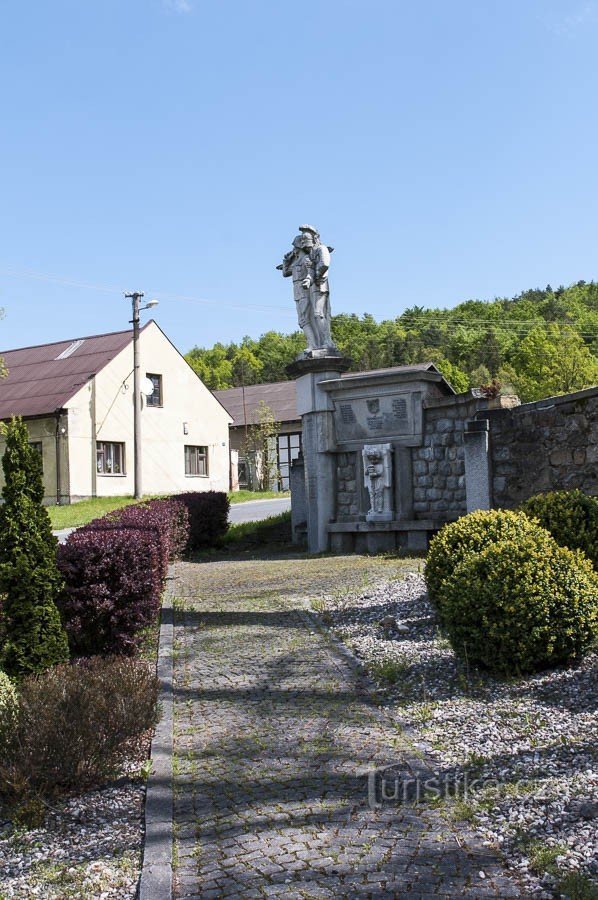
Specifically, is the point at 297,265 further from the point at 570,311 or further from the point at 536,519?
the point at 570,311

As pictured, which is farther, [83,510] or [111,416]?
[111,416]

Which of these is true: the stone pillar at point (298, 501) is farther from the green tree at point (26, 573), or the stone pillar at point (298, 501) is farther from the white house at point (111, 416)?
the white house at point (111, 416)

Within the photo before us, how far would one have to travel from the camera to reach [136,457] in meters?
29.6

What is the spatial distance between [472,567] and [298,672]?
153 cm

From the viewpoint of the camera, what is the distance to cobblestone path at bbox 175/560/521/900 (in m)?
3.32

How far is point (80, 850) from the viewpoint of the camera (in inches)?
149

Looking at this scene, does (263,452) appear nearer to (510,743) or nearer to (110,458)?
(110,458)

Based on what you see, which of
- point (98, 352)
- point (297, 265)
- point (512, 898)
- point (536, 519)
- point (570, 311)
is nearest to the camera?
point (512, 898)

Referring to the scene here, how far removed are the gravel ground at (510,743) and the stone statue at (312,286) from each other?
27.8 feet

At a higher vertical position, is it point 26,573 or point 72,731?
point 26,573

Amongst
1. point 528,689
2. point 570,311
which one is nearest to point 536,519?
point 528,689

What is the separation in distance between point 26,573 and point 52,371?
29.4 metres

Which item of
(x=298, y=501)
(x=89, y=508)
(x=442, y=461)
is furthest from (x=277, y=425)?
(x=442, y=461)

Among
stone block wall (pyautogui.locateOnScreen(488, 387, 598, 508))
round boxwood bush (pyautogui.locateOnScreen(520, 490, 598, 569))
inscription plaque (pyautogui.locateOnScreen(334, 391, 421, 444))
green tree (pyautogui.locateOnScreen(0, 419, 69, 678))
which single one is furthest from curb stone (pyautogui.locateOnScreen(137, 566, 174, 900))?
inscription plaque (pyautogui.locateOnScreen(334, 391, 421, 444))
